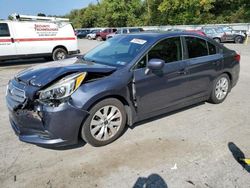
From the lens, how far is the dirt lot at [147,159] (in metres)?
3.04

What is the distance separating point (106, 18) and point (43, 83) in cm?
5443

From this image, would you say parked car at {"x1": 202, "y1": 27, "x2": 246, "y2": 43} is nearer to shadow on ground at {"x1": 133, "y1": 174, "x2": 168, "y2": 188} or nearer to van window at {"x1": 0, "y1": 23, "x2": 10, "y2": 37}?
van window at {"x1": 0, "y1": 23, "x2": 10, "y2": 37}

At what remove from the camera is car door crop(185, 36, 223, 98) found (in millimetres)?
4770

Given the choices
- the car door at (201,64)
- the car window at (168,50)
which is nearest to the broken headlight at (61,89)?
the car window at (168,50)

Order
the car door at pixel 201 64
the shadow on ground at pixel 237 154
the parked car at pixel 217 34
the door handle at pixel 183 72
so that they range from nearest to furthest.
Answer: the shadow on ground at pixel 237 154
the door handle at pixel 183 72
the car door at pixel 201 64
the parked car at pixel 217 34

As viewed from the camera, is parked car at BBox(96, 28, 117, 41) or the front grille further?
parked car at BBox(96, 28, 117, 41)

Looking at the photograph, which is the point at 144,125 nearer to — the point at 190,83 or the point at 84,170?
the point at 190,83

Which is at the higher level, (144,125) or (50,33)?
(50,33)

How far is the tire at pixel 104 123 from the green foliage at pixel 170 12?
121ft

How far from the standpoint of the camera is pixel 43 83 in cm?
342

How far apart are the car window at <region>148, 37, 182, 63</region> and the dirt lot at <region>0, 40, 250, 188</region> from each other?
1.13 m

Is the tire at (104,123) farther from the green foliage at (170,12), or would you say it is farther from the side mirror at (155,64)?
the green foliage at (170,12)

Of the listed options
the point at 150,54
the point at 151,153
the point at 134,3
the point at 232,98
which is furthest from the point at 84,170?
the point at 134,3

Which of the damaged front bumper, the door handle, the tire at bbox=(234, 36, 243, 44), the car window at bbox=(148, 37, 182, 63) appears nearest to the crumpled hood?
the damaged front bumper
